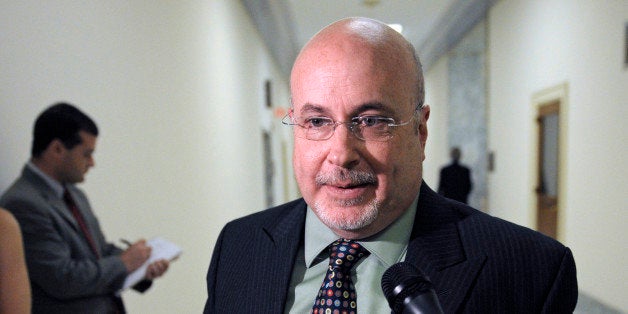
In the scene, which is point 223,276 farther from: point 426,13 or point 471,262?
point 426,13

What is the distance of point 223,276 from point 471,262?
2.10 feet

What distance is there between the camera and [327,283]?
1.08 m

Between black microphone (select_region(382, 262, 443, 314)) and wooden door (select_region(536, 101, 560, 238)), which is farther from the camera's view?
wooden door (select_region(536, 101, 560, 238))

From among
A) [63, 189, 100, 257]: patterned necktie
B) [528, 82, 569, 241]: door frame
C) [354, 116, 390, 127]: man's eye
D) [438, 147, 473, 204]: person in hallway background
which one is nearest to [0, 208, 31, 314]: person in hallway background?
[63, 189, 100, 257]: patterned necktie

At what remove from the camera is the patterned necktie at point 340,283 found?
1059 millimetres

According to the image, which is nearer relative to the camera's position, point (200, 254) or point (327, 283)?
point (327, 283)

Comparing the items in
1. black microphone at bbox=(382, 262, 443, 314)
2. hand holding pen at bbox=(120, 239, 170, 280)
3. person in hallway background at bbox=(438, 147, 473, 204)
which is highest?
black microphone at bbox=(382, 262, 443, 314)

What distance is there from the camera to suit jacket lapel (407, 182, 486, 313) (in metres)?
1.06

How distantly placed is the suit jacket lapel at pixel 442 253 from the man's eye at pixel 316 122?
34 centimetres

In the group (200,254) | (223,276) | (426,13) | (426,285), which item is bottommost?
(200,254)

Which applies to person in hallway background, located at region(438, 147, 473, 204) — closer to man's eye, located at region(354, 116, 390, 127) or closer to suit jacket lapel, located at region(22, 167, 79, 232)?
suit jacket lapel, located at region(22, 167, 79, 232)

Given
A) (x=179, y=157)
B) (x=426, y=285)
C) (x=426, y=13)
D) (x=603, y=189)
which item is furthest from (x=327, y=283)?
(x=426, y=13)

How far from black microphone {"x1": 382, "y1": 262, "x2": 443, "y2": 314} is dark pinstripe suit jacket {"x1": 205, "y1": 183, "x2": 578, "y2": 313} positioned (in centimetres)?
42

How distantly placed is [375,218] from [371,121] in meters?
0.21
